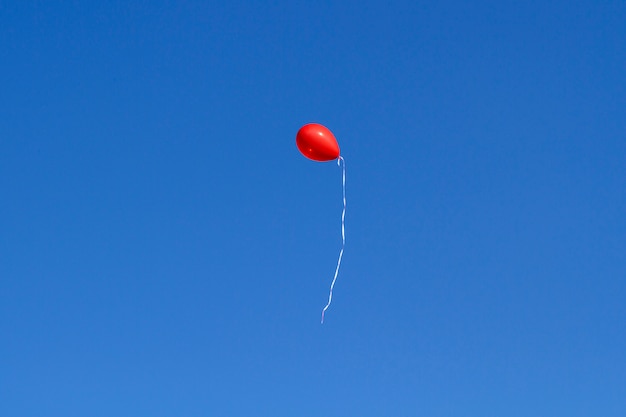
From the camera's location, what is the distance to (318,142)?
59.2ft

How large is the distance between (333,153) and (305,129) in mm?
617

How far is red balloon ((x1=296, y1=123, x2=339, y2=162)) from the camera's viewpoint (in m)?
18.1

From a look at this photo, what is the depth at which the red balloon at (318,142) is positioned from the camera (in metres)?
18.1

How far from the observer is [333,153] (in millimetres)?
18250

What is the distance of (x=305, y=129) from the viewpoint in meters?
18.2
